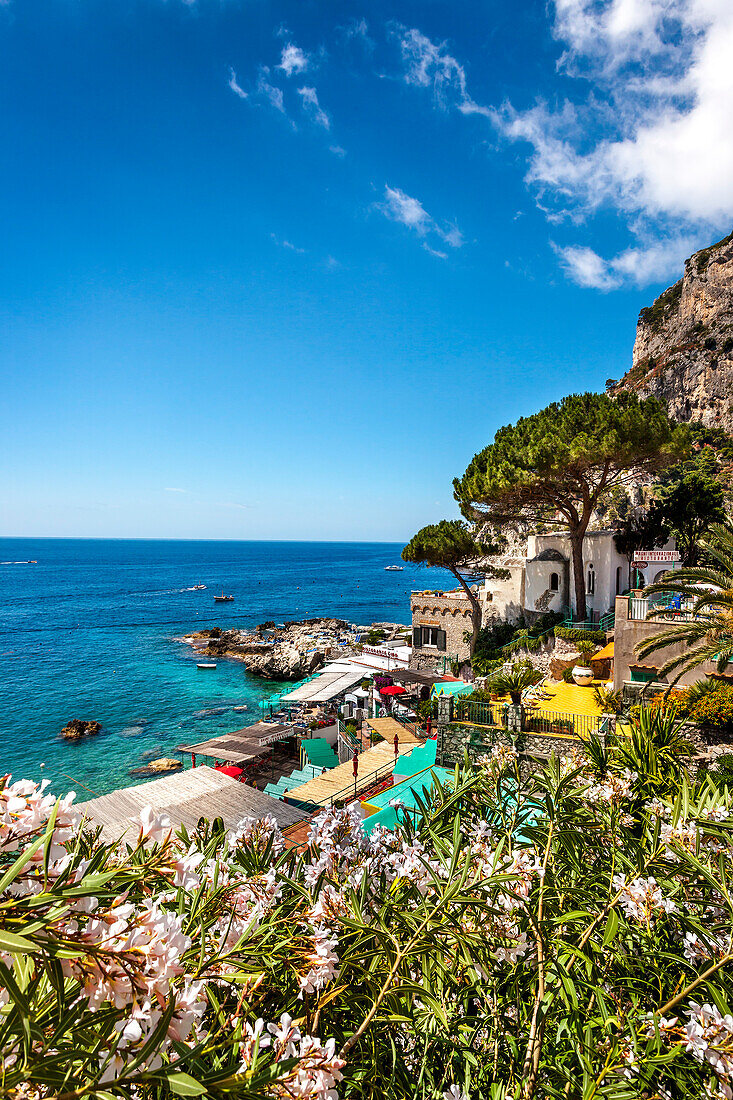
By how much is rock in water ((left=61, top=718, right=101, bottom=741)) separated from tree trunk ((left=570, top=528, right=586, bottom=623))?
881 inches

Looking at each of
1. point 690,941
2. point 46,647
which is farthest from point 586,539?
point 46,647

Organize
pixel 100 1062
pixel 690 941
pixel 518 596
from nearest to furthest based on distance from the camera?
pixel 100 1062
pixel 690 941
pixel 518 596

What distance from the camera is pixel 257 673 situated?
35.2 meters

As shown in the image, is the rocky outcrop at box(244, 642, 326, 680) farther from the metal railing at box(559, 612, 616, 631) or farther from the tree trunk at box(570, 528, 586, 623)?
the tree trunk at box(570, 528, 586, 623)

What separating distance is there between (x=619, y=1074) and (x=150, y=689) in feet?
110

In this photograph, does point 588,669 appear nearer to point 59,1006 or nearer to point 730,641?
point 730,641

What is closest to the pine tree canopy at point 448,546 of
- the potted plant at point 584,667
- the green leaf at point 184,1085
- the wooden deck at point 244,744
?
the potted plant at point 584,667

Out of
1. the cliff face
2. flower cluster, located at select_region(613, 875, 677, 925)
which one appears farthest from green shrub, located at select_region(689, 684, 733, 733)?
the cliff face

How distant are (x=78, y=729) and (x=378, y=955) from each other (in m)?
27.0

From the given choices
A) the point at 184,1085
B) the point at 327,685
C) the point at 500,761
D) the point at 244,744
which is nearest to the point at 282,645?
the point at 327,685

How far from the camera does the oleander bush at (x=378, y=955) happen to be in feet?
3.26

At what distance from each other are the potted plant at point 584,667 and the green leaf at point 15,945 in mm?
15216

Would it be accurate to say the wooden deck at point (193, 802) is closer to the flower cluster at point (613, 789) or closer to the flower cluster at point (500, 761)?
the flower cluster at point (500, 761)

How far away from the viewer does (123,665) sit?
1470 inches
